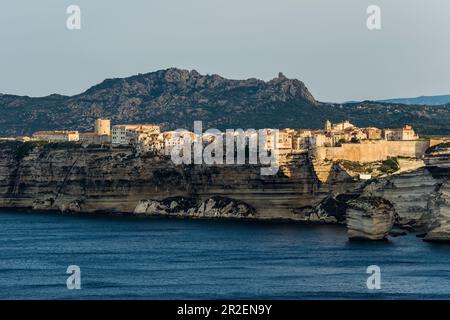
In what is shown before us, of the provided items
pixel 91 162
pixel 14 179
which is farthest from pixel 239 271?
pixel 14 179

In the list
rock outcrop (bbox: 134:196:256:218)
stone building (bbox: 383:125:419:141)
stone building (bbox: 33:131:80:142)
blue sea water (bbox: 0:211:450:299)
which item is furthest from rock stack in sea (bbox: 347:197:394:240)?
stone building (bbox: 33:131:80:142)

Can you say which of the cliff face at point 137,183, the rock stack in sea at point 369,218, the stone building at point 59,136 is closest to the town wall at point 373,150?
the cliff face at point 137,183

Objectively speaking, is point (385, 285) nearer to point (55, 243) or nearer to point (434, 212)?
point (434, 212)

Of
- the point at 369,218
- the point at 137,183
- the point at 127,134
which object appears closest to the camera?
the point at 369,218

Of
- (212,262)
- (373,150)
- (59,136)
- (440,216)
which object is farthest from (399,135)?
(212,262)

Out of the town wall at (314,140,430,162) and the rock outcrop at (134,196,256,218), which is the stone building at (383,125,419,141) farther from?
the rock outcrop at (134,196,256,218)

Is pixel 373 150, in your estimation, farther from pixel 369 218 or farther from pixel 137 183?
pixel 369 218
